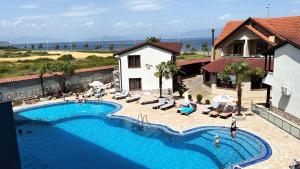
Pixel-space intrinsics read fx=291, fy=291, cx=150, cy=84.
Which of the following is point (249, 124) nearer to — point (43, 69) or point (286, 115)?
point (286, 115)

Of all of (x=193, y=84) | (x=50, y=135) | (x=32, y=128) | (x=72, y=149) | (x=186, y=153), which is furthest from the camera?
(x=193, y=84)

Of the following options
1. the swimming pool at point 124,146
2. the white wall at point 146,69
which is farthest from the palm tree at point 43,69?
the white wall at point 146,69

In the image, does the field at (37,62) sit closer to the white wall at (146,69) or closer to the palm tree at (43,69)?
the palm tree at (43,69)

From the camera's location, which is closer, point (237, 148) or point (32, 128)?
point (237, 148)

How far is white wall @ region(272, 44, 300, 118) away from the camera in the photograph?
80.9 feet

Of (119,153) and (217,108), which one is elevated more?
(217,108)

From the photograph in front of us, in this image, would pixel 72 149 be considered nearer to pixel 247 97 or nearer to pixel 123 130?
pixel 123 130

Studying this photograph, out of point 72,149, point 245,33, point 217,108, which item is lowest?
point 72,149

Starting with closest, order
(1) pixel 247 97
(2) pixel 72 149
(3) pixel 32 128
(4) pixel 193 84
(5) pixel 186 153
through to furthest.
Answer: (5) pixel 186 153 < (2) pixel 72 149 < (3) pixel 32 128 < (1) pixel 247 97 < (4) pixel 193 84

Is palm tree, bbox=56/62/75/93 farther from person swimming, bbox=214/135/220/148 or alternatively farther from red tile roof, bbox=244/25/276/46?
person swimming, bbox=214/135/220/148

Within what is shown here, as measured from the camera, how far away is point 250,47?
39625 millimetres

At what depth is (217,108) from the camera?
100 feet

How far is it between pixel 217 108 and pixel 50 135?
17067 mm

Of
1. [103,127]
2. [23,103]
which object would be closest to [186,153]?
[103,127]
